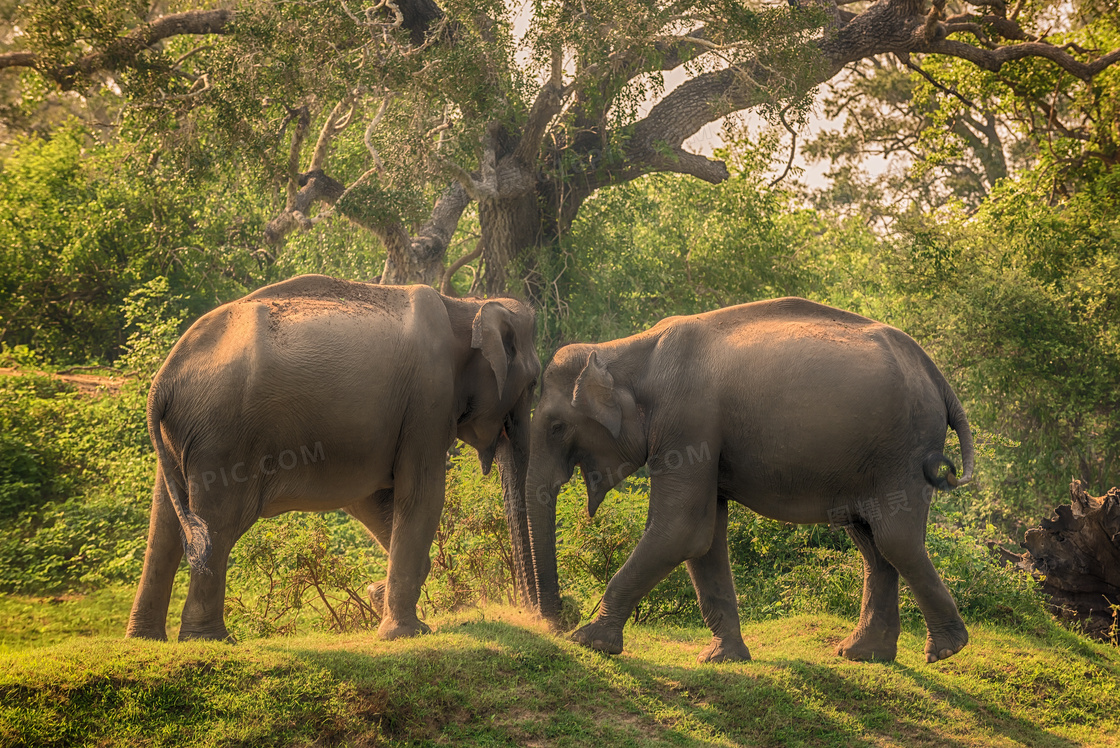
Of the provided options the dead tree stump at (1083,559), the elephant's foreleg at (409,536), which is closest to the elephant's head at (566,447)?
the elephant's foreleg at (409,536)

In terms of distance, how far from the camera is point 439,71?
37.5 feet

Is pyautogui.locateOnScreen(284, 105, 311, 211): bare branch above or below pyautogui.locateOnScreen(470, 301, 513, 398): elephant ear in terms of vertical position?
above

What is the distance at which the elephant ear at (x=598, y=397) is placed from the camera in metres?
6.56

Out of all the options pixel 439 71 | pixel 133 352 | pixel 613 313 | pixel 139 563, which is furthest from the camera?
pixel 613 313

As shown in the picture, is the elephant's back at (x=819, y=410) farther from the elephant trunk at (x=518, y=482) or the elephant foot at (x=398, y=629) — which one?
the elephant foot at (x=398, y=629)

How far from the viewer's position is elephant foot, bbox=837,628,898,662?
6.73 metres

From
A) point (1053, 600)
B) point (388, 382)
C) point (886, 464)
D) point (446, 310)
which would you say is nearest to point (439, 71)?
point (446, 310)

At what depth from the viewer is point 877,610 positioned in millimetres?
6723

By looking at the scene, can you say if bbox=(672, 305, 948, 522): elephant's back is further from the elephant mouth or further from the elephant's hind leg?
the elephant's hind leg

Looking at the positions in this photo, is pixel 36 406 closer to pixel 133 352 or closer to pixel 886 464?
pixel 133 352

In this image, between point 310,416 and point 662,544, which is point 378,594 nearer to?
point 310,416

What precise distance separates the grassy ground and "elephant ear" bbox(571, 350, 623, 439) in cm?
155

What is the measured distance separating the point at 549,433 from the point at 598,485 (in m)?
0.52

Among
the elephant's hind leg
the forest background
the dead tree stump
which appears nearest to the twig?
the forest background
